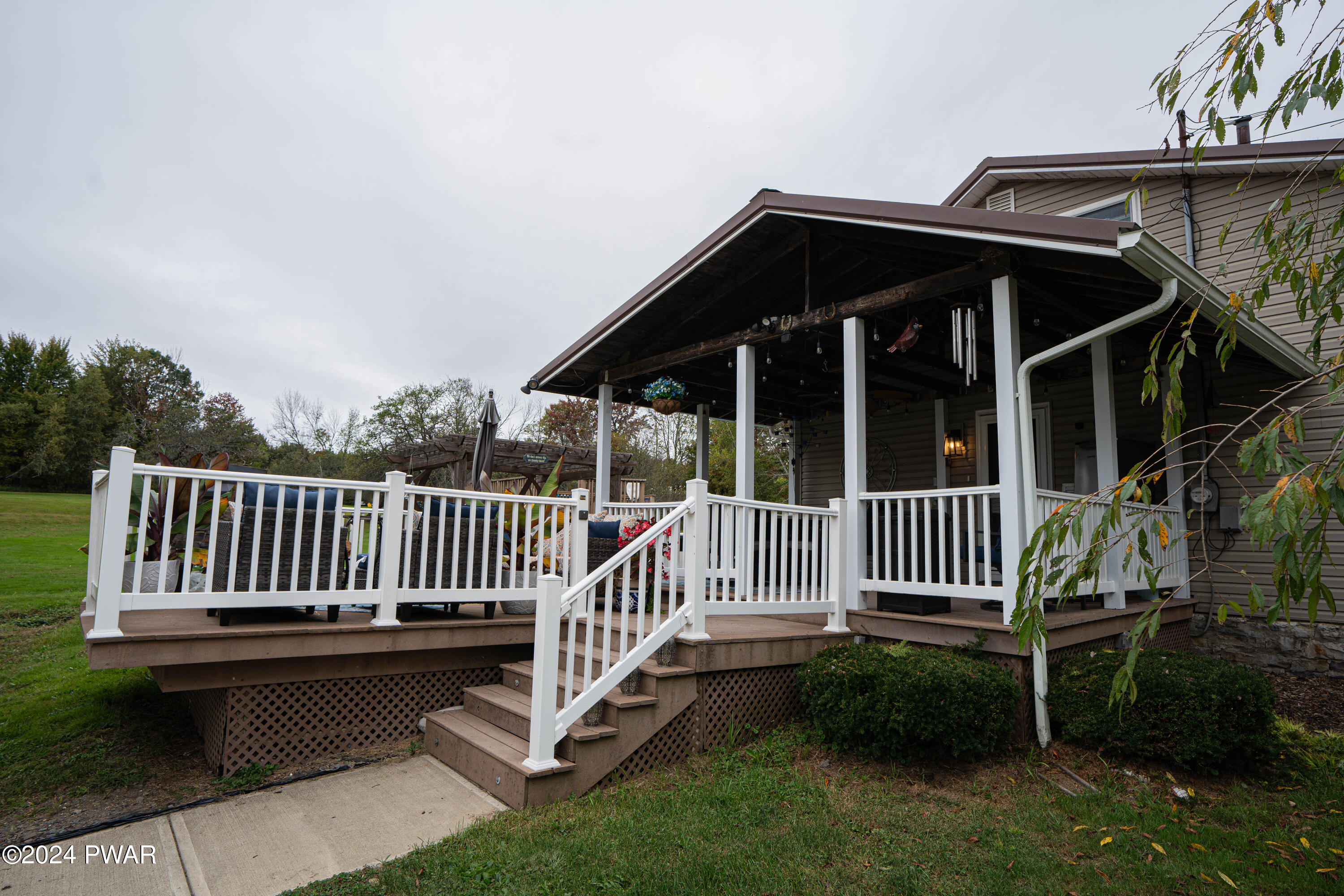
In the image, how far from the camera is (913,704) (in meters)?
3.90

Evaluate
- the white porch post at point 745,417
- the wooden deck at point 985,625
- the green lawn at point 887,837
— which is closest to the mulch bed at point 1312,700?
the wooden deck at point 985,625

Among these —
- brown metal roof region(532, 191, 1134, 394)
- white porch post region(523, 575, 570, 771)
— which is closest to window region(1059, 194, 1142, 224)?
brown metal roof region(532, 191, 1134, 394)

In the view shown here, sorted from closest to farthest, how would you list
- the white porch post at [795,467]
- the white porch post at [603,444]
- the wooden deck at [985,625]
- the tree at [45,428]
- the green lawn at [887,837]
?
1. the green lawn at [887,837]
2. the wooden deck at [985,625]
3. the white porch post at [603,444]
4. the white porch post at [795,467]
5. the tree at [45,428]

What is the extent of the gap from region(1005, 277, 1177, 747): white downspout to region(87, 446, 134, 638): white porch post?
209 inches

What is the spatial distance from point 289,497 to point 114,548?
2.91 ft

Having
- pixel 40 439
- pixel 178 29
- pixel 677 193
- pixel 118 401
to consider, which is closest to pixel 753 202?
pixel 178 29

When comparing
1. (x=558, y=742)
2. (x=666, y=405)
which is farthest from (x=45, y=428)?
(x=558, y=742)

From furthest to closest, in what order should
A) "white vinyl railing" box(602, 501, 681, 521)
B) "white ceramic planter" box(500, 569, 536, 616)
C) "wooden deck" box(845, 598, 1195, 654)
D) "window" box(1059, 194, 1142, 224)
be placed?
"window" box(1059, 194, 1142, 224) < "white vinyl railing" box(602, 501, 681, 521) < "white ceramic planter" box(500, 569, 536, 616) < "wooden deck" box(845, 598, 1195, 654)

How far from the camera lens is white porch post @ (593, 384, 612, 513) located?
330 inches

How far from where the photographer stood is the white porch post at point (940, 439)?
29.4 ft

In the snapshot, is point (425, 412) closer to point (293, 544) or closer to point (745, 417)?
point (745, 417)

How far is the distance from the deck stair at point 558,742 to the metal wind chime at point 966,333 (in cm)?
311

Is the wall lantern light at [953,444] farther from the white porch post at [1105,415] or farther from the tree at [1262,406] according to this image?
the tree at [1262,406]

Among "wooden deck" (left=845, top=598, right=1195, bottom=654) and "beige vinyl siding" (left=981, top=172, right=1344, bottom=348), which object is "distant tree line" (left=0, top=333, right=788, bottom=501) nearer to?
"beige vinyl siding" (left=981, top=172, right=1344, bottom=348)
